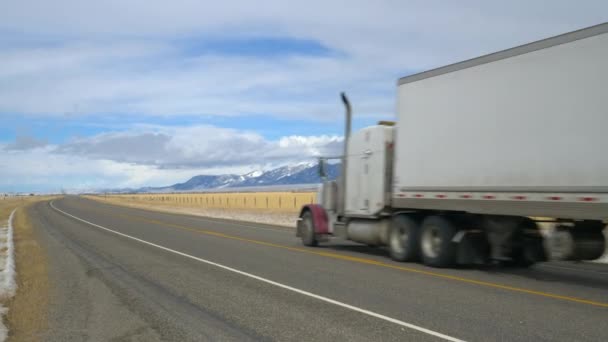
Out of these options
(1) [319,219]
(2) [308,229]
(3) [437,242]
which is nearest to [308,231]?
(2) [308,229]

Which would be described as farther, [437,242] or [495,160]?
[437,242]

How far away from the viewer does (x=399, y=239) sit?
48.3 ft

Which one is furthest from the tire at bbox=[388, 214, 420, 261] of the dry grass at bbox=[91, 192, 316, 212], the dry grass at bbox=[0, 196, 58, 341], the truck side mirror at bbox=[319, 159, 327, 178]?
the dry grass at bbox=[91, 192, 316, 212]

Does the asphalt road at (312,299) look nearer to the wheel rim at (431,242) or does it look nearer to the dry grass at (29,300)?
the dry grass at (29,300)

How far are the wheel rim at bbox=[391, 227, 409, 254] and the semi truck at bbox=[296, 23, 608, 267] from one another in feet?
0.08

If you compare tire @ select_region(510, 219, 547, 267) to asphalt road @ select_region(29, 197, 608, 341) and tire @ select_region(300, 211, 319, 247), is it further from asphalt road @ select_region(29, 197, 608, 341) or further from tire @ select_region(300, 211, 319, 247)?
tire @ select_region(300, 211, 319, 247)

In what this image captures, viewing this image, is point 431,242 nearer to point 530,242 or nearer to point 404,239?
point 404,239

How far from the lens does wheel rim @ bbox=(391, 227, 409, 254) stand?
14.5 meters

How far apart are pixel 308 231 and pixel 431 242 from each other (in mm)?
5643

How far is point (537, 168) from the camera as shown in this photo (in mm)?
10844

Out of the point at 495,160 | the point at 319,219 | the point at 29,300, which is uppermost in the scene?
the point at 495,160

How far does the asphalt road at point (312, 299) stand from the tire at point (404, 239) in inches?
14.4

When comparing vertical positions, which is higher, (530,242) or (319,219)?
(319,219)

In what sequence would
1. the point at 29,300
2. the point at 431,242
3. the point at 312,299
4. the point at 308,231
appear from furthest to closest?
the point at 308,231 → the point at 431,242 → the point at 29,300 → the point at 312,299
